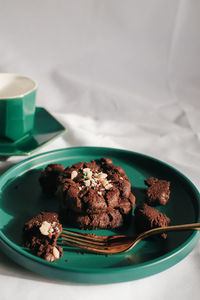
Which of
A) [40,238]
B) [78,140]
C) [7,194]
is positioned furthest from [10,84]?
[40,238]

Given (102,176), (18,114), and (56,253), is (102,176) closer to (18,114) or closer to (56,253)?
(56,253)

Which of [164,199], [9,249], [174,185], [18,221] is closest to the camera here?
[9,249]

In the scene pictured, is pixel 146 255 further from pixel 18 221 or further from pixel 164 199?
pixel 18 221

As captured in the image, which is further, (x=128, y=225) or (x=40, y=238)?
(x=128, y=225)

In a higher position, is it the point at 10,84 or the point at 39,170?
the point at 10,84

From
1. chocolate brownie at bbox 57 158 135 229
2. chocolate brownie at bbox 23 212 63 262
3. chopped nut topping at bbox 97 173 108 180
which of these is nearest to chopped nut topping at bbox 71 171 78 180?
chocolate brownie at bbox 57 158 135 229

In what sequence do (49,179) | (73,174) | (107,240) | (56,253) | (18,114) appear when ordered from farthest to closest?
(18,114)
(49,179)
(73,174)
(107,240)
(56,253)

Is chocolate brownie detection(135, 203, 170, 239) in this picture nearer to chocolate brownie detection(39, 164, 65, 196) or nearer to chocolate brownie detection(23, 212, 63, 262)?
chocolate brownie detection(23, 212, 63, 262)

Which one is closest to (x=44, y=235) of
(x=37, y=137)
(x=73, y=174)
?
(x=73, y=174)
